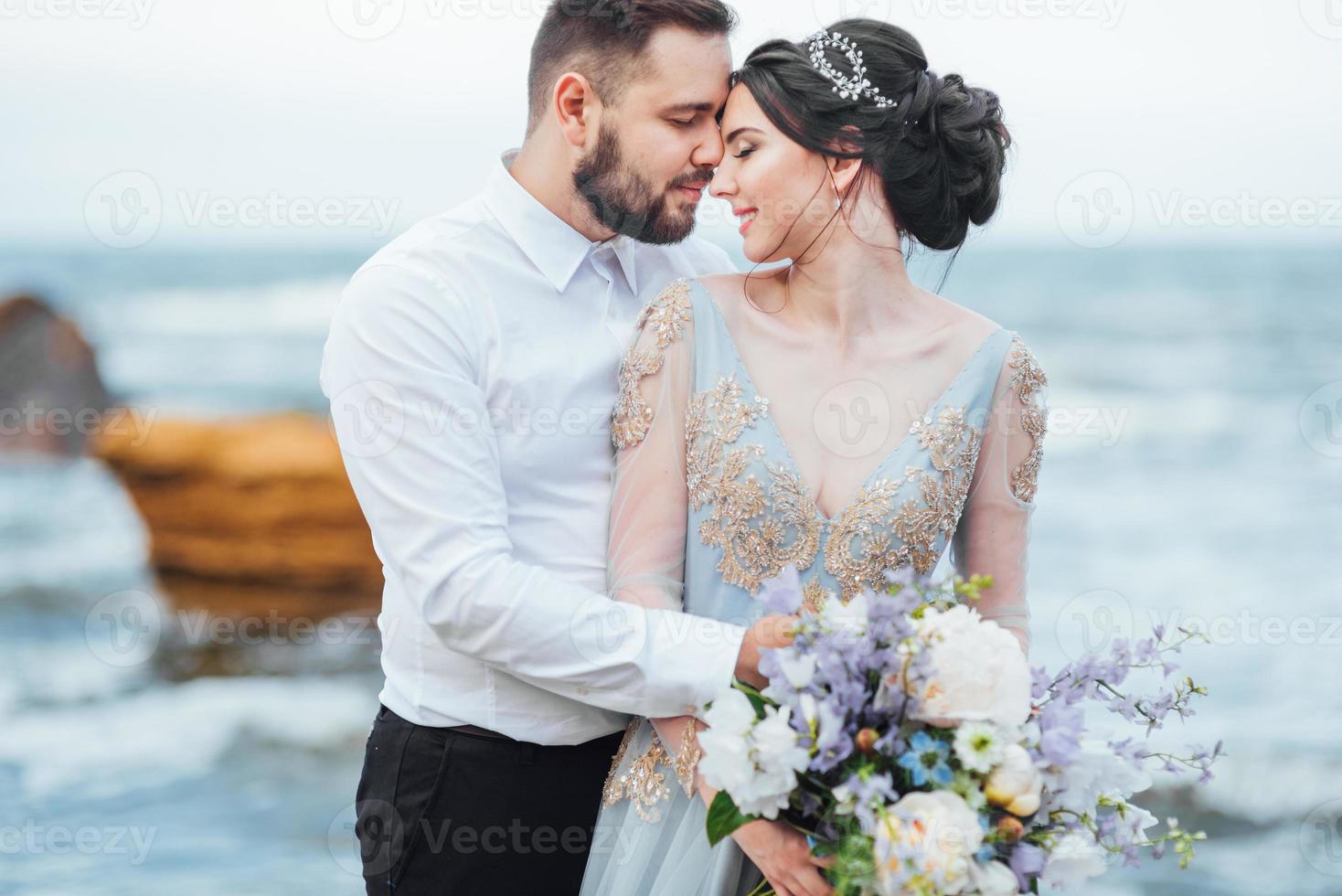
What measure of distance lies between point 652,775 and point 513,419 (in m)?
0.61

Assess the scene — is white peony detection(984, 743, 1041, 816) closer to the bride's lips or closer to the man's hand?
the man's hand

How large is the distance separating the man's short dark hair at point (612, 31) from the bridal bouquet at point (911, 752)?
39.2 inches

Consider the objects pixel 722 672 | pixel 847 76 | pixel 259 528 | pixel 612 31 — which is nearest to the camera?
pixel 722 672

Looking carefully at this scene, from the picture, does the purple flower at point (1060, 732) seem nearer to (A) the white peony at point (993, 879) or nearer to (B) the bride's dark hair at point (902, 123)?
(A) the white peony at point (993, 879)

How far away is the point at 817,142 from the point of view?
80.8 inches

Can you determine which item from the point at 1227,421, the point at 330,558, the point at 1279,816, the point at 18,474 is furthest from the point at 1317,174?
the point at 18,474

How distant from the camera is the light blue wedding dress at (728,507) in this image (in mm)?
2006

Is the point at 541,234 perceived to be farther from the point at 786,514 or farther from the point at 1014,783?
the point at 1014,783

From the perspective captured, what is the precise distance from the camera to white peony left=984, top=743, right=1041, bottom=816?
1.52 meters

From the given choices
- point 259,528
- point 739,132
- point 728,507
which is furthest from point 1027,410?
point 259,528

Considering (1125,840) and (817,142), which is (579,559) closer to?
(817,142)

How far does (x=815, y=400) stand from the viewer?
2.08m

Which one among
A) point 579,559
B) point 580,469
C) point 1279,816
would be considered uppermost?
point 580,469

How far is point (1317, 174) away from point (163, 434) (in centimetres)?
1097
